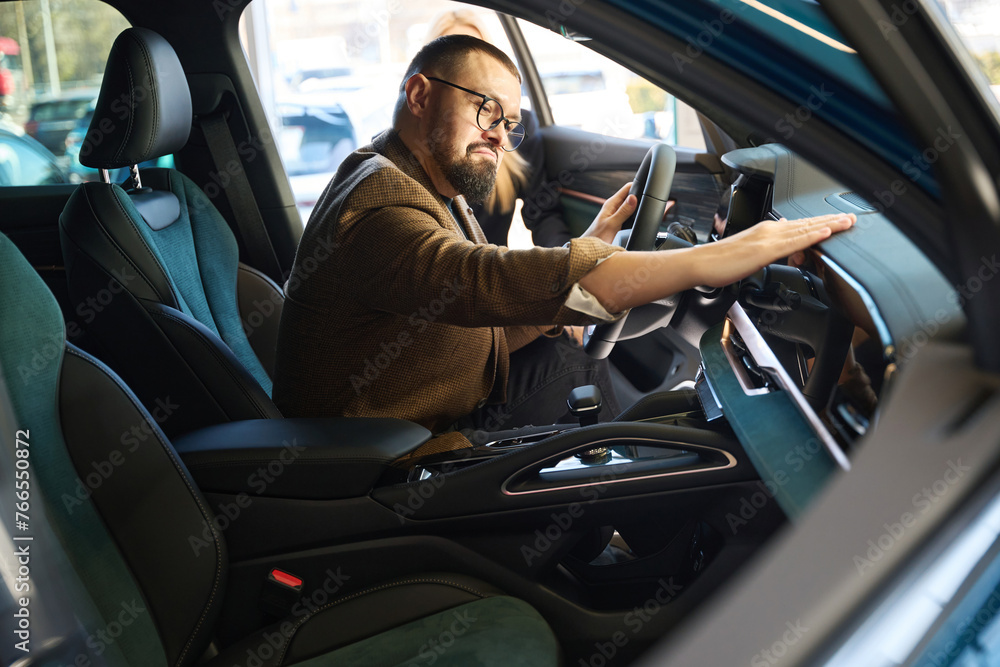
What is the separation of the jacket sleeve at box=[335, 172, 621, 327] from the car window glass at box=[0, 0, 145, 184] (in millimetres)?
1291

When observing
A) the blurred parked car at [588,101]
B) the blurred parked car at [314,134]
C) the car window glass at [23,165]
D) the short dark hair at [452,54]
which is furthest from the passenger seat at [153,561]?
the blurred parked car at [314,134]

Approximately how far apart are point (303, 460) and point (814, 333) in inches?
28.5

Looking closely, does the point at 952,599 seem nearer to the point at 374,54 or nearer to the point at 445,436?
the point at 445,436

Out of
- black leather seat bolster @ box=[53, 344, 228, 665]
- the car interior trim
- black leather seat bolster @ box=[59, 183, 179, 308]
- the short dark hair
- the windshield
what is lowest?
black leather seat bolster @ box=[53, 344, 228, 665]

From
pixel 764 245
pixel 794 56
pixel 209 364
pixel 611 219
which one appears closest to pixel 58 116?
pixel 209 364

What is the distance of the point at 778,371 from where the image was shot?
0.99 meters

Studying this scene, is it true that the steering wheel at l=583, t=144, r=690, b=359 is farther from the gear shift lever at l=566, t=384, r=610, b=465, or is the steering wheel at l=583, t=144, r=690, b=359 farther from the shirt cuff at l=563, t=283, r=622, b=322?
the shirt cuff at l=563, t=283, r=622, b=322

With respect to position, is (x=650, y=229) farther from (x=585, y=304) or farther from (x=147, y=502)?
(x=147, y=502)

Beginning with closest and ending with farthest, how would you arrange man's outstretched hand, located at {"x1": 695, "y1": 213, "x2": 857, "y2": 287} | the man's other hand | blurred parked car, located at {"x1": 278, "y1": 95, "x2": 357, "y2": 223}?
man's outstretched hand, located at {"x1": 695, "y1": 213, "x2": 857, "y2": 287} → the man's other hand → blurred parked car, located at {"x1": 278, "y1": 95, "x2": 357, "y2": 223}

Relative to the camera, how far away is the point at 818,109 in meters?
0.71

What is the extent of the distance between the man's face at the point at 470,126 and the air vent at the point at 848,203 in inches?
25.8

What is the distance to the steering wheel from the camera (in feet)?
4.67

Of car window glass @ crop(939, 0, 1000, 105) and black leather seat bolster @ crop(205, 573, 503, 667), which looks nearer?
car window glass @ crop(939, 0, 1000, 105)

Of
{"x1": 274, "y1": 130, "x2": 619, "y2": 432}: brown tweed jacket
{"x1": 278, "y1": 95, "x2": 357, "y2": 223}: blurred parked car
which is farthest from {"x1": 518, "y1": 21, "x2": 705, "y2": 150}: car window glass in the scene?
{"x1": 278, "y1": 95, "x2": 357, "y2": 223}: blurred parked car
